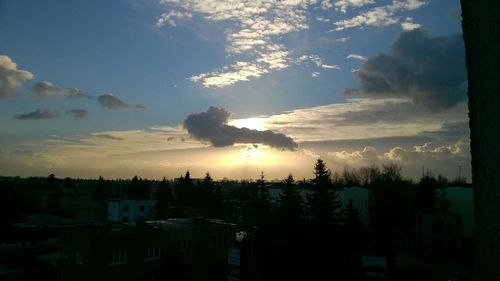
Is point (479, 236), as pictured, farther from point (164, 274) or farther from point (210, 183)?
point (210, 183)

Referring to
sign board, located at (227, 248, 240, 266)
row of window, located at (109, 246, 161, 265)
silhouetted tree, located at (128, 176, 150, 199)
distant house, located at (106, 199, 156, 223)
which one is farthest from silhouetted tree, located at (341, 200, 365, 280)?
silhouetted tree, located at (128, 176, 150, 199)

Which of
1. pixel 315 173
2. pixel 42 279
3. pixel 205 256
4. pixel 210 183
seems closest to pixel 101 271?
pixel 205 256

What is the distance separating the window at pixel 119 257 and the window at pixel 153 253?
1441 mm

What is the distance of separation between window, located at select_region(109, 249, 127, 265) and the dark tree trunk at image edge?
74.8 ft

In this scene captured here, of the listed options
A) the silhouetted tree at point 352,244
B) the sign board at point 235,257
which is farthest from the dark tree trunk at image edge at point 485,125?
the silhouetted tree at point 352,244

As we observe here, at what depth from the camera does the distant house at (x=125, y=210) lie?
5231 cm

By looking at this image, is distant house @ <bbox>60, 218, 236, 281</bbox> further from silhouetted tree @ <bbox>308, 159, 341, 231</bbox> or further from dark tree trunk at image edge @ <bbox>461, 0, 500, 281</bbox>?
dark tree trunk at image edge @ <bbox>461, 0, 500, 281</bbox>

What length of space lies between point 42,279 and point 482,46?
3413 cm

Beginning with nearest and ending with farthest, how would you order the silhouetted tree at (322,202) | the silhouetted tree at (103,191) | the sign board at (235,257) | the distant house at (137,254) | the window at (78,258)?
the distant house at (137,254), the window at (78,258), the sign board at (235,257), the silhouetted tree at (322,202), the silhouetted tree at (103,191)

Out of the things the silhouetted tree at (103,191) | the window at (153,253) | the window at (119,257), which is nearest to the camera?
Result: the window at (119,257)

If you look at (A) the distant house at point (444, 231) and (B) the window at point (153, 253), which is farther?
(A) the distant house at point (444, 231)

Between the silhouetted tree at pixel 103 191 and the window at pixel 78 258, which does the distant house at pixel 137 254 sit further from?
the silhouetted tree at pixel 103 191

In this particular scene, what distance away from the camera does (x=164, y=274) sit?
22156 millimetres

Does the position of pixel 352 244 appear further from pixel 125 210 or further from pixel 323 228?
pixel 125 210
